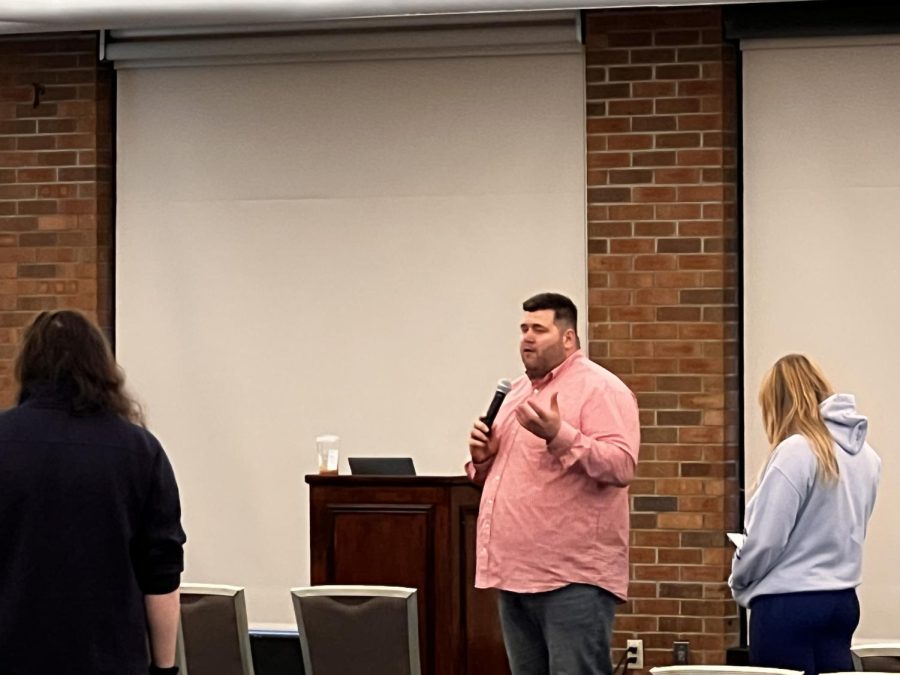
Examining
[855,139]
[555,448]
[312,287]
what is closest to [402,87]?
[312,287]

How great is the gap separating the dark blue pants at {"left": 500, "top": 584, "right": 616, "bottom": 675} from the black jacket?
1.58 m

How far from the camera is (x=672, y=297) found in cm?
691

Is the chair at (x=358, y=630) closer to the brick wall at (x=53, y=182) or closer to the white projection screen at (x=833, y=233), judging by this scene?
the white projection screen at (x=833, y=233)

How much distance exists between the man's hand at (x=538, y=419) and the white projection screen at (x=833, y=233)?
2532 millimetres

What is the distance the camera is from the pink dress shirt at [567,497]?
4.71m

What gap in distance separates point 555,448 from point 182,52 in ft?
12.4

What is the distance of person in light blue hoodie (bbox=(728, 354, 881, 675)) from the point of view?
4.48m

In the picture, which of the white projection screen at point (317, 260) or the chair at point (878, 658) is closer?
the chair at point (878, 658)

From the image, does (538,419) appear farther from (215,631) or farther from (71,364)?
(71,364)

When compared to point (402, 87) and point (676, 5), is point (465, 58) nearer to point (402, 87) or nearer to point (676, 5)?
point (402, 87)

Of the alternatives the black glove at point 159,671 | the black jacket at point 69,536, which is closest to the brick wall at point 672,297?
the black glove at point 159,671

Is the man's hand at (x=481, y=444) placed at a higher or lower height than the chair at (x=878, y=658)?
higher

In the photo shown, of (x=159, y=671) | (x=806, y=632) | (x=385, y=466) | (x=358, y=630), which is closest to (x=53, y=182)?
(x=385, y=466)

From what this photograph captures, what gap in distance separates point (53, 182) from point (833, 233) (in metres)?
3.82
